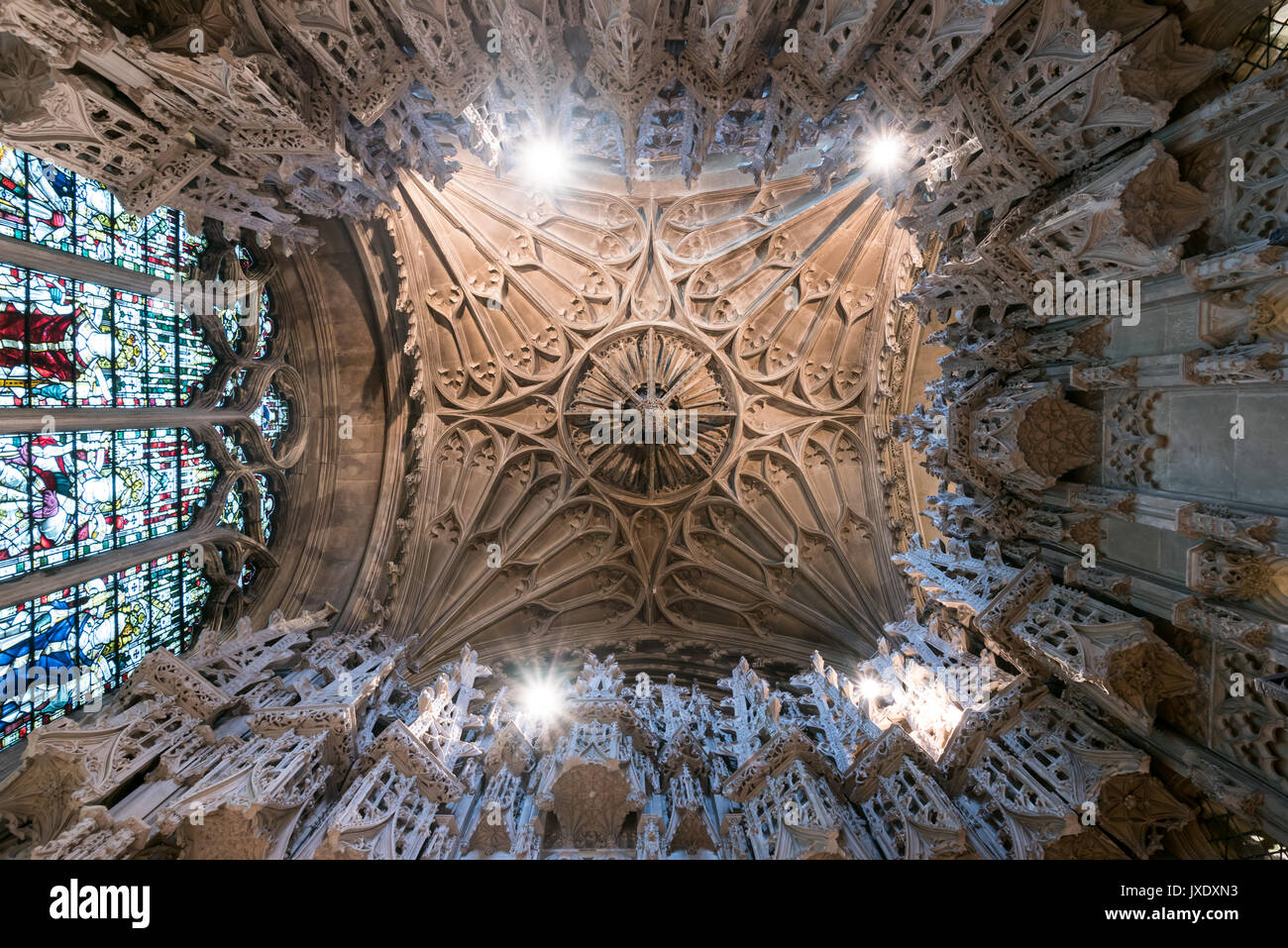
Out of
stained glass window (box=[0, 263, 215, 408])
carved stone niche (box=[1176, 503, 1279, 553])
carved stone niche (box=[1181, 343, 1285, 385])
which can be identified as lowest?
carved stone niche (box=[1176, 503, 1279, 553])

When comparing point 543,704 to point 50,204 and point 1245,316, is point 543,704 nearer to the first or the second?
point 1245,316

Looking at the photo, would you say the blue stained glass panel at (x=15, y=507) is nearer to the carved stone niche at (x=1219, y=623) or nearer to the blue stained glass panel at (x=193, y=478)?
the blue stained glass panel at (x=193, y=478)

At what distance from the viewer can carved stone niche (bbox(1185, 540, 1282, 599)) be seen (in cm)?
502

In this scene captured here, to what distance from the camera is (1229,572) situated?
510cm

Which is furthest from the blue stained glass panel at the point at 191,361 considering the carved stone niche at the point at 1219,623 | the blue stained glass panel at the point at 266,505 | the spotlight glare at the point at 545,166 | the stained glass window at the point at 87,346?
the carved stone niche at the point at 1219,623

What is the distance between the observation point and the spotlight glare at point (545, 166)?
Result: 1321 cm

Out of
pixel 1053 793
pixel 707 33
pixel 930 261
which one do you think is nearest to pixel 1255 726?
pixel 1053 793

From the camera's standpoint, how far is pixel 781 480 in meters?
17.0

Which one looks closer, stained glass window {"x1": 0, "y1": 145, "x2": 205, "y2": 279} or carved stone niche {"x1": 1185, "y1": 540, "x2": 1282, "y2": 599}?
carved stone niche {"x1": 1185, "y1": 540, "x2": 1282, "y2": 599}

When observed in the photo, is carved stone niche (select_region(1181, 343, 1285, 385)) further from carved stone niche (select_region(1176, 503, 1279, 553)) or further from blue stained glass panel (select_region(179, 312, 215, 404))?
blue stained glass panel (select_region(179, 312, 215, 404))

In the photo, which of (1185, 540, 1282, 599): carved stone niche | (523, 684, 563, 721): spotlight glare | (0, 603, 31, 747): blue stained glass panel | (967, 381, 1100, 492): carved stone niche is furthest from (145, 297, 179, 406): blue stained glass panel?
(1185, 540, 1282, 599): carved stone niche

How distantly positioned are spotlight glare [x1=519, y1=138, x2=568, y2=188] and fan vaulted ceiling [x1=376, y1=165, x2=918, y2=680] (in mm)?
539

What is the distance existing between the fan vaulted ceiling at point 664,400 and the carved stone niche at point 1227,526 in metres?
9.84

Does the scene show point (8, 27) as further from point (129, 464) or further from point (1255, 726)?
point (1255, 726)
